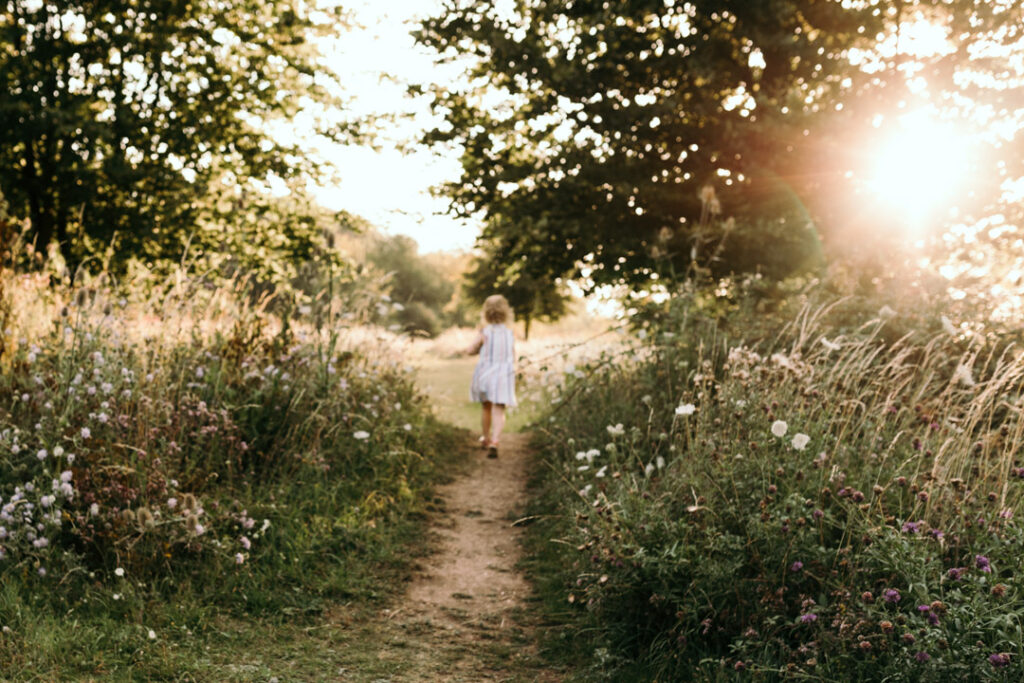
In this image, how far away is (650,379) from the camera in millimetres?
7699

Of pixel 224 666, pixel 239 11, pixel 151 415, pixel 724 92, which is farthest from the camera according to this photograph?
pixel 239 11

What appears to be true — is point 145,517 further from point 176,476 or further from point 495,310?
point 495,310

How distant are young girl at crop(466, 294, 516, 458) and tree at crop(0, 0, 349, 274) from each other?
621 cm

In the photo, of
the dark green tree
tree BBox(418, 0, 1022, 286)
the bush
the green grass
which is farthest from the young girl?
the dark green tree

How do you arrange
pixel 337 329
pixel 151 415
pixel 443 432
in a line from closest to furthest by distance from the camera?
pixel 151 415 → pixel 337 329 → pixel 443 432

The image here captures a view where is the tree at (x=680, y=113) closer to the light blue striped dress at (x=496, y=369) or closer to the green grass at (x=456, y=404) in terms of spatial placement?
the light blue striped dress at (x=496, y=369)

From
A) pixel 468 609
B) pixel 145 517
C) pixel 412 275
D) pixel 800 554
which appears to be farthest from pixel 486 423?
pixel 412 275

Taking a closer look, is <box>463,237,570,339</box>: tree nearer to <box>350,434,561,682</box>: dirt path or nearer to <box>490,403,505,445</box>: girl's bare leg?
<box>490,403,505,445</box>: girl's bare leg

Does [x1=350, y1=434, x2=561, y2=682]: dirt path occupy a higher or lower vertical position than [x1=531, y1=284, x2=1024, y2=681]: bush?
lower

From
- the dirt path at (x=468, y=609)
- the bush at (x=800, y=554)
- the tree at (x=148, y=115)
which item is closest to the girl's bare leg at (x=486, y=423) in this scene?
the dirt path at (x=468, y=609)

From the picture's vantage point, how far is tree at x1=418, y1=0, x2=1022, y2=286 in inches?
399

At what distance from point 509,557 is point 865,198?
7.01 m

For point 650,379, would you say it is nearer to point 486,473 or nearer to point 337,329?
point 486,473

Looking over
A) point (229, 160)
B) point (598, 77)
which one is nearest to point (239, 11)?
point (229, 160)
